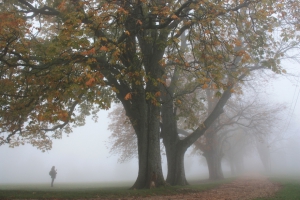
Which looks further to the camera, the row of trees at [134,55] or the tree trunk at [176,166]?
the tree trunk at [176,166]

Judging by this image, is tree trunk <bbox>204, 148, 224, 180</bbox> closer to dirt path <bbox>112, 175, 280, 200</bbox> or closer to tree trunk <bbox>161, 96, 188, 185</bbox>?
tree trunk <bbox>161, 96, 188, 185</bbox>

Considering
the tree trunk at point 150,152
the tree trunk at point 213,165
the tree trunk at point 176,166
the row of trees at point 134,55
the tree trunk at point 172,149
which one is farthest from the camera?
the tree trunk at point 213,165

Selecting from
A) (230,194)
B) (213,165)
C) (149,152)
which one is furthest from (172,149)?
(213,165)

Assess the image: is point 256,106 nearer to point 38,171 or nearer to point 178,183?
point 178,183

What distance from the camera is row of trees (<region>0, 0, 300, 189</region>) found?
9.36m

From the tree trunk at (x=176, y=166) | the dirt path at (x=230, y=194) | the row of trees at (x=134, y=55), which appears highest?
the row of trees at (x=134, y=55)

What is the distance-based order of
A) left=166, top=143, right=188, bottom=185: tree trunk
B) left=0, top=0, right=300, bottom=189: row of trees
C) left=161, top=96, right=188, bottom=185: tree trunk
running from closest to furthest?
left=0, top=0, right=300, bottom=189: row of trees → left=166, top=143, right=188, bottom=185: tree trunk → left=161, top=96, right=188, bottom=185: tree trunk

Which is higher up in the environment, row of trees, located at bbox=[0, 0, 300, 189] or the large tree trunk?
row of trees, located at bbox=[0, 0, 300, 189]

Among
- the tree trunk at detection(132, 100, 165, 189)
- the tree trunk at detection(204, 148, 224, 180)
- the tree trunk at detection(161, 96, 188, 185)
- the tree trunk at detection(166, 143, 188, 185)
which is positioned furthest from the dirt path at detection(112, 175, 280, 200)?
the tree trunk at detection(204, 148, 224, 180)

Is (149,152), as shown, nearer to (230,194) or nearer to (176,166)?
(176,166)

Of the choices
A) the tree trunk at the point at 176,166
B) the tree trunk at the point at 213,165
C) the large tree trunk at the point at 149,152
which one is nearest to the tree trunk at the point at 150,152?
the large tree trunk at the point at 149,152

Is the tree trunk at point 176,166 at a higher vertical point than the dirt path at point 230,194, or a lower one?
higher

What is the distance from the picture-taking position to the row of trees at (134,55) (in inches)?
368

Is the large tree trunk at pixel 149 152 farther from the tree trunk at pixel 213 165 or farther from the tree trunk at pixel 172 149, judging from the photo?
the tree trunk at pixel 213 165
